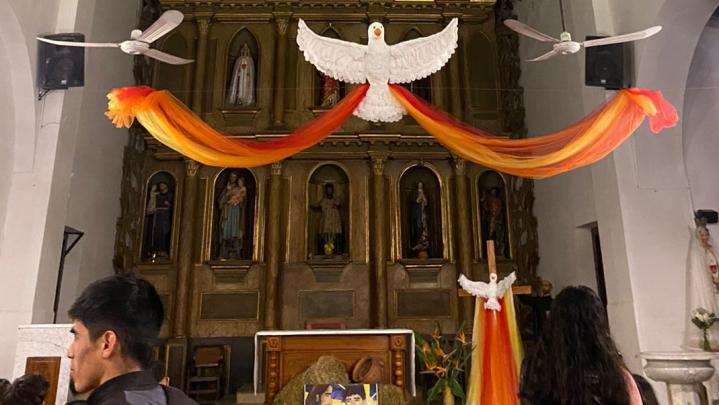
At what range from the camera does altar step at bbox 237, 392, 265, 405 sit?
23.0 feet

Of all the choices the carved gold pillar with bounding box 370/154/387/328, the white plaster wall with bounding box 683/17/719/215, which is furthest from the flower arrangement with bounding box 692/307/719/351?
the carved gold pillar with bounding box 370/154/387/328

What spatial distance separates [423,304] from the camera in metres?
8.46

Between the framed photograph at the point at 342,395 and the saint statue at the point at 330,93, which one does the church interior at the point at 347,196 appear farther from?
the framed photograph at the point at 342,395

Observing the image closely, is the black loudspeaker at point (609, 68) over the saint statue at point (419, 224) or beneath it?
over

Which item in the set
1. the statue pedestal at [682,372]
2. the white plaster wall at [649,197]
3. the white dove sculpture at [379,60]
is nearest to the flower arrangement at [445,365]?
the white plaster wall at [649,197]

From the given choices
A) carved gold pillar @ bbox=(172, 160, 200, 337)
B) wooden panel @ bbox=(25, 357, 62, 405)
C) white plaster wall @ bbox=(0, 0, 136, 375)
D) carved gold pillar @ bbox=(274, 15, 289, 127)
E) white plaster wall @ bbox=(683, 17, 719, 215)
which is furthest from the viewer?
carved gold pillar @ bbox=(274, 15, 289, 127)

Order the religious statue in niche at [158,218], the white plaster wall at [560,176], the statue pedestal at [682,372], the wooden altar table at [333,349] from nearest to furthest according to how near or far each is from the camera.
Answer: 1. the statue pedestal at [682,372]
2. the wooden altar table at [333,349]
3. the white plaster wall at [560,176]
4. the religious statue in niche at [158,218]

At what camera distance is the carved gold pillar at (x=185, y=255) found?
812cm

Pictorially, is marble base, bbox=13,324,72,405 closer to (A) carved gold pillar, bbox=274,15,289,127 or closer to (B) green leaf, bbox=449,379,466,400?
(B) green leaf, bbox=449,379,466,400

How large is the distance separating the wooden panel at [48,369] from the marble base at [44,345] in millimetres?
34

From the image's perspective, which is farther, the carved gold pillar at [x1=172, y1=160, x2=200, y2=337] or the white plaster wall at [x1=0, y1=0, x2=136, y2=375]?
the carved gold pillar at [x1=172, y1=160, x2=200, y2=337]

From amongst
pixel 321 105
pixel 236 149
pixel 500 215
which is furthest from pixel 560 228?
A: pixel 236 149

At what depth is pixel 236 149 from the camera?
4.56 m

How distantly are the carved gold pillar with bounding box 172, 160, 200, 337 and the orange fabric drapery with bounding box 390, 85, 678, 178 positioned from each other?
5069 millimetres
